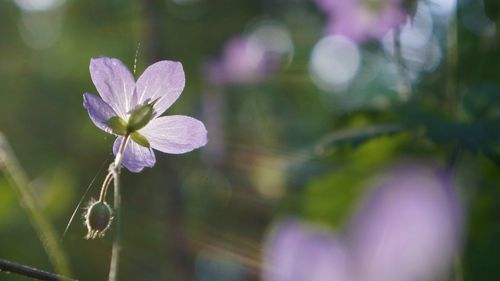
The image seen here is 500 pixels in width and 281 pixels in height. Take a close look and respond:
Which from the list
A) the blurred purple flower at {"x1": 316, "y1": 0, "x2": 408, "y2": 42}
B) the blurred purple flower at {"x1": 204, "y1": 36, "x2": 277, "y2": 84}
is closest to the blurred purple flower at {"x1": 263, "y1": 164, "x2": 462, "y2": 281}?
the blurred purple flower at {"x1": 316, "y1": 0, "x2": 408, "y2": 42}

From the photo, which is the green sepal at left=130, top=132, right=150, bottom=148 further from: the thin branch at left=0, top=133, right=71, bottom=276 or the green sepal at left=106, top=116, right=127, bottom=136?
the thin branch at left=0, top=133, right=71, bottom=276

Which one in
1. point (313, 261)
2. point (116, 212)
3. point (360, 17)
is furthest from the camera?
point (360, 17)

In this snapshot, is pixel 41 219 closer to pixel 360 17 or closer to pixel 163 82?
pixel 163 82

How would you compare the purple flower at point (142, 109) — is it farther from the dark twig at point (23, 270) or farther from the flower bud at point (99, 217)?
the dark twig at point (23, 270)

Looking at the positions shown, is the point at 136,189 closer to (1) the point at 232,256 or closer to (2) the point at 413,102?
(1) the point at 232,256

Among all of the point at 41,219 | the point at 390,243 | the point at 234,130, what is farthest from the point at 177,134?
the point at 234,130
